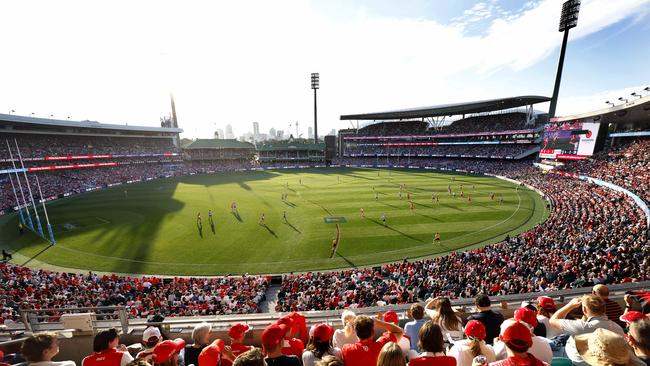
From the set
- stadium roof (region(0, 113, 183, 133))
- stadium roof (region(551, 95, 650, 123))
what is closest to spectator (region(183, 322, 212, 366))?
stadium roof (region(551, 95, 650, 123))

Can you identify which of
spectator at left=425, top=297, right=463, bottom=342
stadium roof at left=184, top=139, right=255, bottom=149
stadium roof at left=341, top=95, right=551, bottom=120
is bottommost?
stadium roof at left=184, top=139, right=255, bottom=149

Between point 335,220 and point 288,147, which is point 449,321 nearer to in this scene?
point 335,220

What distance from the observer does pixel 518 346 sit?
293cm

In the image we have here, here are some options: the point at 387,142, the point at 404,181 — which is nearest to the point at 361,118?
the point at 387,142

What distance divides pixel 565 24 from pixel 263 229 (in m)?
72.8

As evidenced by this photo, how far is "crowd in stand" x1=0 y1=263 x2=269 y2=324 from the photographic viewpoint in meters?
14.3

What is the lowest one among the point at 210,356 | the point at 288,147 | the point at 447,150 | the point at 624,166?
the point at 447,150

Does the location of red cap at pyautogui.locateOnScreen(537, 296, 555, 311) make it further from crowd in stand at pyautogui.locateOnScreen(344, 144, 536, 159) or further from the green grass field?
crowd in stand at pyautogui.locateOnScreen(344, 144, 536, 159)

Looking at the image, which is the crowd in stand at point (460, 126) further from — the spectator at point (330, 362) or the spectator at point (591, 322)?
the spectator at point (330, 362)

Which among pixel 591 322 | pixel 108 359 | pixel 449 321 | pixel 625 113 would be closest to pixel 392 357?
pixel 449 321

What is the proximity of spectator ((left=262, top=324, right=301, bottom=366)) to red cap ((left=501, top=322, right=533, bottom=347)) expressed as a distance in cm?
226

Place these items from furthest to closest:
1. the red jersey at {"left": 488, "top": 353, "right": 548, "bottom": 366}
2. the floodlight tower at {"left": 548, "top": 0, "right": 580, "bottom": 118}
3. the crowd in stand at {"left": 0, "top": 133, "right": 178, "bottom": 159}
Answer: the floodlight tower at {"left": 548, "top": 0, "right": 580, "bottom": 118}, the crowd in stand at {"left": 0, "top": 133, "right": 178, "bottom": 159}, the red jersey at {"left": 488, "top": 353, "right": 548, "bottom": 366}

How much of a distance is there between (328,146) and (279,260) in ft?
263

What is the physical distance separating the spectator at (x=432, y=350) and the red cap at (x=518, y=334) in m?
0.61
